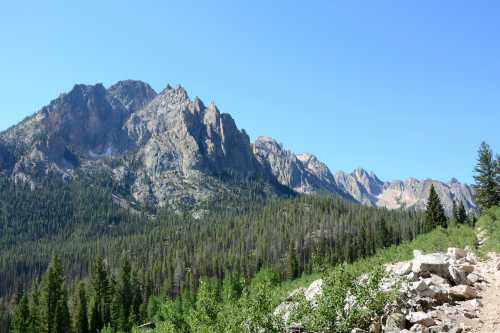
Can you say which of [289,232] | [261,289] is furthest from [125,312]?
[289,232]

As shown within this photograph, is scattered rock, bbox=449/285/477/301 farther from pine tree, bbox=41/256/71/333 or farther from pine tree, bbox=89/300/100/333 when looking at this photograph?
pine tree, bbox=89/300/100/333

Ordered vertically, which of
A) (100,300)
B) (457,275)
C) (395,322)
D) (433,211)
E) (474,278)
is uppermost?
(433,211)

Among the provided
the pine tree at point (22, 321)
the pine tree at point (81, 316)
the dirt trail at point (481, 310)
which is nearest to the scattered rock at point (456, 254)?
the dirt trail at point (481, 310)

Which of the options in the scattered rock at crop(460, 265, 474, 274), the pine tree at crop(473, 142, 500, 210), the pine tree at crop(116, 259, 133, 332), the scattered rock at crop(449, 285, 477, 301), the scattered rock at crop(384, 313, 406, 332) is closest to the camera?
the scattered rock at crop(384, 313, 406, 332)

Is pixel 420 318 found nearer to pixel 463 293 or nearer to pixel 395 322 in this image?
pixel 395 322

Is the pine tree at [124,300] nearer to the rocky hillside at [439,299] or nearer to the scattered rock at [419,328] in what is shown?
the rocky hillside at [439,299]

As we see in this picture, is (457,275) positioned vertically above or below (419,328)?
above

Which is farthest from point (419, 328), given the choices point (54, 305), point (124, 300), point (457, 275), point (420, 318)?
point (124, 300)

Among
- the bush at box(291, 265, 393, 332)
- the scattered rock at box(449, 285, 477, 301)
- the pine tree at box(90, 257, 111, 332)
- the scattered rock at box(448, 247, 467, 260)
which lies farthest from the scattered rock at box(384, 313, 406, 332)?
the pine tree at box(90, 257, 111, 332)

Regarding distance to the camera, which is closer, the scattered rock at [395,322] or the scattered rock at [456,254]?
the scattered rock at [395,322]

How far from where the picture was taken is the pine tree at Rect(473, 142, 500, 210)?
69.6 metres

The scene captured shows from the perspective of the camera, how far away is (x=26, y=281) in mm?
193000

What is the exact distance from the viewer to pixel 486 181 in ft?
234

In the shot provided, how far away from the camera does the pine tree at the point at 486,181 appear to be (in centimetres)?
6962
